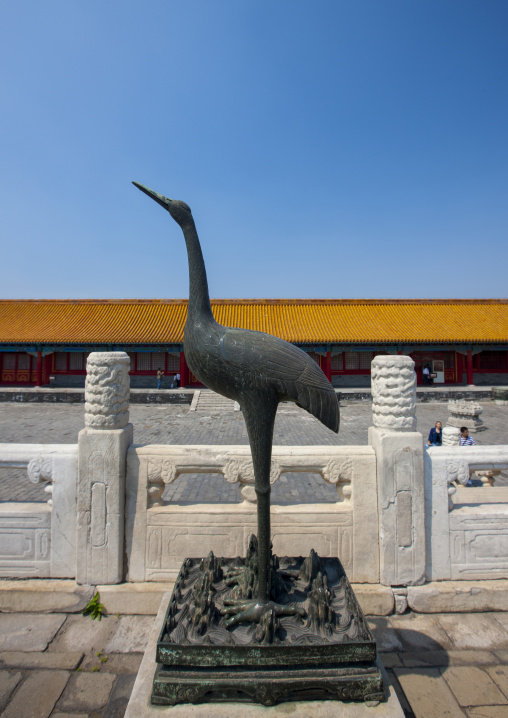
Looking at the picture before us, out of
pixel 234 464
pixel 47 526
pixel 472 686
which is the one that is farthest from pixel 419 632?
pixel 47 526

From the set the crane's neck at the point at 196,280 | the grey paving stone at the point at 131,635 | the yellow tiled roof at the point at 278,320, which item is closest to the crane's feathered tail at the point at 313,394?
the crane's neck at the point at 196,280

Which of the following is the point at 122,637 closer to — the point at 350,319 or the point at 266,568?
the point at 266,568

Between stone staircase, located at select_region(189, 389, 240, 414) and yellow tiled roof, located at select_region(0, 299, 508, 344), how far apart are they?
164 inches

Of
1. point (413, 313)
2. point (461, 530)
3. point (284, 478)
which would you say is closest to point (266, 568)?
point (461, 530)

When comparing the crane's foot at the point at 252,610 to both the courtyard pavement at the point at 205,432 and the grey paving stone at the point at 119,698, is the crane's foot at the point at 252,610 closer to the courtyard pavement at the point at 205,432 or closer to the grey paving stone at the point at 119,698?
the grey paving stone at the point at 119,698

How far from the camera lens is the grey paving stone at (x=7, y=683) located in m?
2.15

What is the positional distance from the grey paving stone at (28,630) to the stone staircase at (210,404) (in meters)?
13.2

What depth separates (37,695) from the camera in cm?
218

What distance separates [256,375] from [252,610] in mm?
1220

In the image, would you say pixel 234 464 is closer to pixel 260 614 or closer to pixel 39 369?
pixel 260 614

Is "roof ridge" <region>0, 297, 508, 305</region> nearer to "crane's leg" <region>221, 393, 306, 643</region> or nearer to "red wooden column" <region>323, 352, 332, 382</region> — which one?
"red wooden column" <region>323, 352, 332, 382</region>

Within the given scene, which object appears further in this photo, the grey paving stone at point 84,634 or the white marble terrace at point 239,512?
the white marble terrace at point 239,512

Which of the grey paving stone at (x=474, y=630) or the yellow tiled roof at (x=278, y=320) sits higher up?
the yellow tiled roof at (x=278, y=320)

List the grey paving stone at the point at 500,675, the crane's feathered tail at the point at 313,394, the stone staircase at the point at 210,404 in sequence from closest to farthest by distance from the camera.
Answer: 1. the crane's feathered tail at the point at 313,394
2. the grey paving stone at the point at 500,675
3. the stone staircase at the point at 210,404
